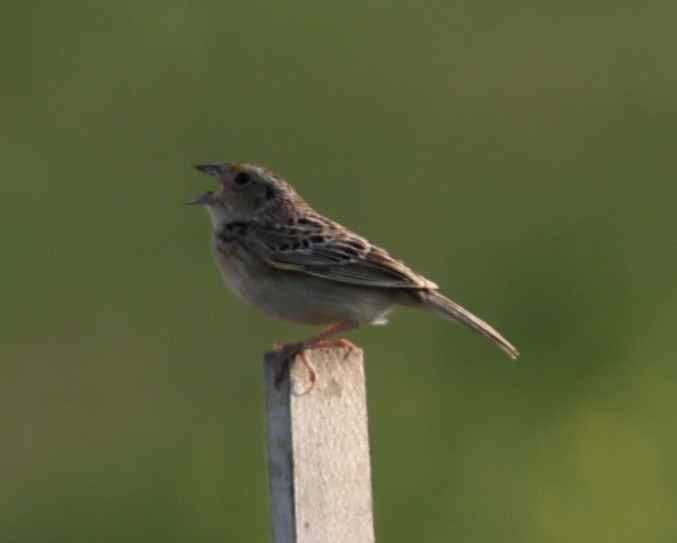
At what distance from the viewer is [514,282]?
1215 cm

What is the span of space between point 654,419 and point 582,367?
57cm

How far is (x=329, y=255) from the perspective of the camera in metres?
7.07

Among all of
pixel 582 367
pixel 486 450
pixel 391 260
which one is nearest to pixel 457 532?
pixel 486 450

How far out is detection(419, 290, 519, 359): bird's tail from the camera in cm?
689

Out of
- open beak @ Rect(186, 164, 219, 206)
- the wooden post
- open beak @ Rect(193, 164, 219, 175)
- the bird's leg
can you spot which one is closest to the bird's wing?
open beak @ Rect(186, 164, 219, 206)

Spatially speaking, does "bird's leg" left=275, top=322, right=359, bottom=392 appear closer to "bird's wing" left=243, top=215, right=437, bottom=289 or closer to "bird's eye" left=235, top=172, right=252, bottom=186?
"bird's wing" left=243, top=215, right=437, bottom=289

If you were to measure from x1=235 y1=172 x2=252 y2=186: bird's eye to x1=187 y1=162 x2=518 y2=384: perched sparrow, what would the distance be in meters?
0.21

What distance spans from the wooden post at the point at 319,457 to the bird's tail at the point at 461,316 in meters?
1.60

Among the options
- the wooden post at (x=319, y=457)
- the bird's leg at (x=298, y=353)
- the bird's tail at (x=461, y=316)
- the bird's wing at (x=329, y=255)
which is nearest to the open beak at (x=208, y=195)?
the bird's wing at (x=329, y=255)

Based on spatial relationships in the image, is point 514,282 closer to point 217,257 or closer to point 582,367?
point 582,367

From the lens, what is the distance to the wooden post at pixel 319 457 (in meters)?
5.15

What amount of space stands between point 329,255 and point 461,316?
513 mm

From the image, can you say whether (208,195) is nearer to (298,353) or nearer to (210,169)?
(210,169)

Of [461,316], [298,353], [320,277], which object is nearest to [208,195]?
[320,277]
